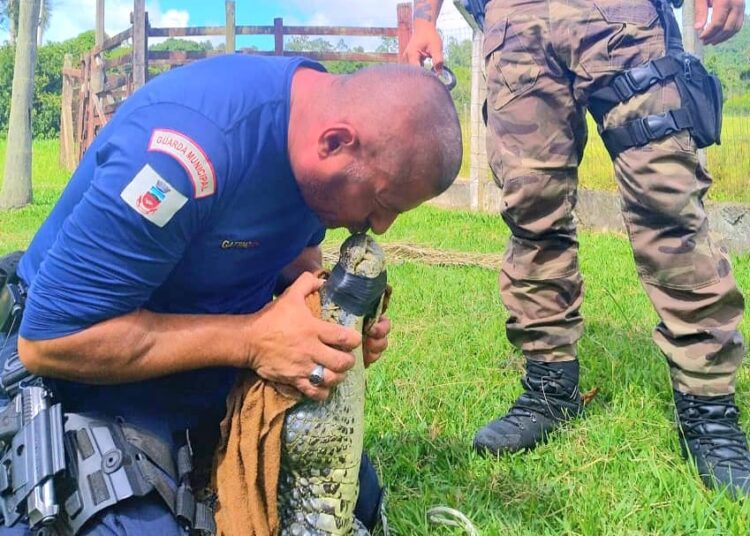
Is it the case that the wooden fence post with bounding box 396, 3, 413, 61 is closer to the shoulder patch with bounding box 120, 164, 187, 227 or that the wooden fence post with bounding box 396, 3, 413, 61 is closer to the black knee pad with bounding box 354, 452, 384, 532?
the black knee pad with bounding box 354, 452, 384, 532

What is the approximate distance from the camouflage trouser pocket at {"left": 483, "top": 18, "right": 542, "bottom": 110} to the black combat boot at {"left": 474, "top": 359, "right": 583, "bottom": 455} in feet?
3.10

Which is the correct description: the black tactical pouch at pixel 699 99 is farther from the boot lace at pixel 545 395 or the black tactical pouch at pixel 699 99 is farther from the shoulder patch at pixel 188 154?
the shoulder patch at pixel 188 154

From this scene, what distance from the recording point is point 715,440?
2.51 metres

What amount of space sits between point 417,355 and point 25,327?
225 cm

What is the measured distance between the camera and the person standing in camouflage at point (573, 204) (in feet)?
8.38

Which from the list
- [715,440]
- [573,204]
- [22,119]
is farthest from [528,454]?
[22,119]

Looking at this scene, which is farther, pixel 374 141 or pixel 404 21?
pixel 404 21

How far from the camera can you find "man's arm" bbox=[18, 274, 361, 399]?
5.21 ft

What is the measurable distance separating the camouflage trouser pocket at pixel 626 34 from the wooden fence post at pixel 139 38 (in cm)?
996

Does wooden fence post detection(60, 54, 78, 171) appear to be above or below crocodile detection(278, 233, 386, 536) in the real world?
below

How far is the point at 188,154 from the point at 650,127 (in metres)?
1.56

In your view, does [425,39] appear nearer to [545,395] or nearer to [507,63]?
[507,63]

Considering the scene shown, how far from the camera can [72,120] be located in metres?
17.3

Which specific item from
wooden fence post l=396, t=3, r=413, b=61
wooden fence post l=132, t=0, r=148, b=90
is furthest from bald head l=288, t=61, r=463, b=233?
wooden fence post l=132, t=0, r=148, b=90
